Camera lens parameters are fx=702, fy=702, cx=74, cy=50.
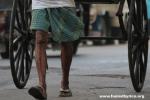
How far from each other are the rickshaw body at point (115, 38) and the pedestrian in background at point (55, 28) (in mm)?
743

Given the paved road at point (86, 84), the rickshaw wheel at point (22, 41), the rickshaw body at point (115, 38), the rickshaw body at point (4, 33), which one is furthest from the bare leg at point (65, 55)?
the rickshaw body at point (4, 33)

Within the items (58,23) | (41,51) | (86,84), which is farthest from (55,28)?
(86,84)

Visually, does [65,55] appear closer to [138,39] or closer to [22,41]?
[138,39]

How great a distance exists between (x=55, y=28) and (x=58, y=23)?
0.23 ft

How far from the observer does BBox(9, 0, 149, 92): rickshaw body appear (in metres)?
8.75

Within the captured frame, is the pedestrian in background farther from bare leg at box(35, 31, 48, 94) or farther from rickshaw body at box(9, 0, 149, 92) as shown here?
rickshaw body at box(9, 0, 149, 92)

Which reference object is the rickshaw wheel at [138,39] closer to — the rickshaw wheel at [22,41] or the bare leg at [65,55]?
the bare leg at [65,55]

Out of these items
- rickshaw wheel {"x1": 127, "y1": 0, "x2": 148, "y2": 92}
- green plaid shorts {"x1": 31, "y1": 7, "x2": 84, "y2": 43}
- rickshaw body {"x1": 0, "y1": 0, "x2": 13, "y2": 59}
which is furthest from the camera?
rickshaw body {"x1": 0, "y1": 0, "x2": 13, "y2": 59}

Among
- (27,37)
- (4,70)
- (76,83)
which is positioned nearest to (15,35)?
(27,37)

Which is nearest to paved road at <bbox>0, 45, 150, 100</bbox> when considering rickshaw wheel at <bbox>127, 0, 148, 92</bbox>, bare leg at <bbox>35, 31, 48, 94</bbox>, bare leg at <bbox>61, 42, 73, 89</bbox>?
rickshaw wheel at <bbox>127, 0, 148, 92</bbox>

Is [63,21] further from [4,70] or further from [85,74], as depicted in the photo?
[4,70]

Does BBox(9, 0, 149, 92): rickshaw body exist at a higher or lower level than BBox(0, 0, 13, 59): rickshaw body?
higher

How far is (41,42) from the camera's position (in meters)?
7.88

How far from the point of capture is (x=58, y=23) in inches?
318
